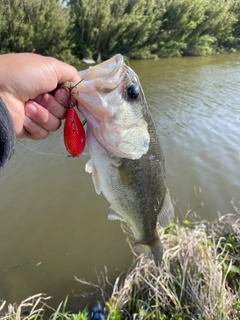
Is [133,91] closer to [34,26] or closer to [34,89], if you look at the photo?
[34,89]

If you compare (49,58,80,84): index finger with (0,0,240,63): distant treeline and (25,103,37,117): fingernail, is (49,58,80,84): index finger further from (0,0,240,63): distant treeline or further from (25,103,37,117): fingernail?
(0,0,240,63): distant treeline

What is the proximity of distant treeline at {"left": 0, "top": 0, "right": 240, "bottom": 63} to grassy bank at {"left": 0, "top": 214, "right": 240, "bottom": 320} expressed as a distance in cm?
2062

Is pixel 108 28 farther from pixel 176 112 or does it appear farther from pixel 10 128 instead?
pixel 10 128

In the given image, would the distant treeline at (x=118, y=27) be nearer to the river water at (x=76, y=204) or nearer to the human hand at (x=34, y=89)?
the river water at (x=76, y=204)

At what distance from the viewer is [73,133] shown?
174cm

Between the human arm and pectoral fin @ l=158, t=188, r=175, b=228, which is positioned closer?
the human arm

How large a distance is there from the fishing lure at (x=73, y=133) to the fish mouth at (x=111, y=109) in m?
0.06

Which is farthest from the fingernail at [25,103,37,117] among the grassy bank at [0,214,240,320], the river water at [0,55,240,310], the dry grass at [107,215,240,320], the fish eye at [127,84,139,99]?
the river water at [0,55,240,310]

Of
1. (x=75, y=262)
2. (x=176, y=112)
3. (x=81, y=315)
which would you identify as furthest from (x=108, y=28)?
(x=81, y=315)

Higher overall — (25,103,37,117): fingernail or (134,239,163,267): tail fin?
(25,103,37,117): fingernail

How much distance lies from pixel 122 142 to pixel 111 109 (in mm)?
212

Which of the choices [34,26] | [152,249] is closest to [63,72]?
[152,249]

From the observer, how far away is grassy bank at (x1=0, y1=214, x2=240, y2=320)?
8.57 feet

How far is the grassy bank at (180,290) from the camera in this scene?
2613 millimetres
